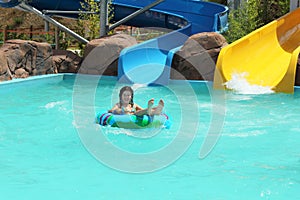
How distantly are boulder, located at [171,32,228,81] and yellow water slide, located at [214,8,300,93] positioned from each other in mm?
829

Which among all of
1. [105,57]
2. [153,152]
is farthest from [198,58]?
[153,152]

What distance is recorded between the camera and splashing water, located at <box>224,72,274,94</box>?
8.06 m

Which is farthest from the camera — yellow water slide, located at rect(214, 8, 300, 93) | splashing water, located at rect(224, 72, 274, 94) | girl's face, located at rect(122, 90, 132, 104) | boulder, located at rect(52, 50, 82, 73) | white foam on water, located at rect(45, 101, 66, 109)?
boulder, located at rect(52, 50, 82, 73)

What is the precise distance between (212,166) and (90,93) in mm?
4521

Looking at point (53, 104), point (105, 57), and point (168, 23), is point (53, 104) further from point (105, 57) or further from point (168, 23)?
point (168, 23)

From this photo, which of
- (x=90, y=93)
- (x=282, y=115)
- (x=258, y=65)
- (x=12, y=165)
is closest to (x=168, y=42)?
(x=258, y=65)

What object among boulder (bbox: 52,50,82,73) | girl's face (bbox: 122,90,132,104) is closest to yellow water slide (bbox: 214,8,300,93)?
girl's face (bbox: 122,90,132,104)

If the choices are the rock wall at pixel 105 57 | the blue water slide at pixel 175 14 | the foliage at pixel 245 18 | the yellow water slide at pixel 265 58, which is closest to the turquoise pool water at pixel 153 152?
the yellow water slide at pixel 265 58

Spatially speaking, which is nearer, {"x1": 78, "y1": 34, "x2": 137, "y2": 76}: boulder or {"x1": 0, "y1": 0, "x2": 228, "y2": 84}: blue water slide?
{"x1": 78, "y1": 34, "x2": 137, "y2": 76}: boulder

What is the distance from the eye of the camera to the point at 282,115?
242 inches

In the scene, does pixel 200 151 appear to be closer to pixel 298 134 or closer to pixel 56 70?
pixel 298 134

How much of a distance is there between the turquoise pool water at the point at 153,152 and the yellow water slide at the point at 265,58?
3.59 feet

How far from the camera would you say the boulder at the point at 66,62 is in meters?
10.9

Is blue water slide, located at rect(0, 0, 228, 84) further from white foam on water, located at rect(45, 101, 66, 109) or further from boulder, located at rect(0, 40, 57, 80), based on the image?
white foam on water, located at rect(45, 101, 66, 109)
